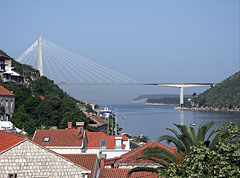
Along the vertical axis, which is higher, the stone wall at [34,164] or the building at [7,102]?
the building at [7,102]

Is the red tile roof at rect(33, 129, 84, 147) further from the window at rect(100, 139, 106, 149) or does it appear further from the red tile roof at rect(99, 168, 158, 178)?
the red tile roof at rect(99, 168, 158, 178)

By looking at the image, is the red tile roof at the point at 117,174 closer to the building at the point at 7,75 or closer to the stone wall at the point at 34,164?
the stone wall at the point at 34,164

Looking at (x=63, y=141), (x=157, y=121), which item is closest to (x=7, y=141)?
(x=63, y=141)

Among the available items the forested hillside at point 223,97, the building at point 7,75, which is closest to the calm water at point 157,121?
the building at point 7,75

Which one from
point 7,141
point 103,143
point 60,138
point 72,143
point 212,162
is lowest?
point 103,143

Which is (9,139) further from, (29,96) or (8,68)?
(8,68)

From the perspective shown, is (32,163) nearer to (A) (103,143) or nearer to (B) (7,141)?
(B) (7,141)

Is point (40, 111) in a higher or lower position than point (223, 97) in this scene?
lower
